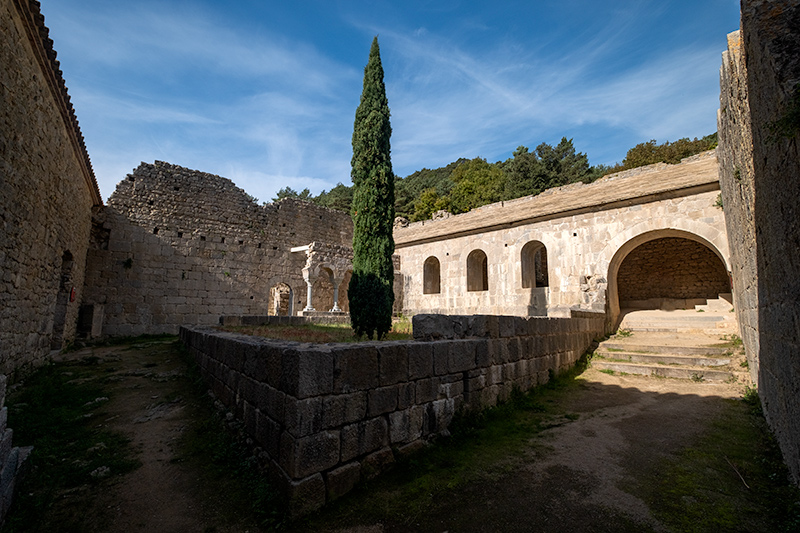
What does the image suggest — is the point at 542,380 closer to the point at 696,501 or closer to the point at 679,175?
the point at 696,501

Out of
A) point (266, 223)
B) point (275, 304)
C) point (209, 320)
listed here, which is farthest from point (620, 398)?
point (275, 304)

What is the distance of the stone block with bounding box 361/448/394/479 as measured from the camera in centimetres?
355

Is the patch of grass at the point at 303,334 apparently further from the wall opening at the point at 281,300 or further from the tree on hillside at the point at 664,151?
the tree on hillside at the point at 664,151

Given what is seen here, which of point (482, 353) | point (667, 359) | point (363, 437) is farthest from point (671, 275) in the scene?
point (363, 437)

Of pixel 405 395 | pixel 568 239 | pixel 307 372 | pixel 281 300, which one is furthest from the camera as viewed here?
pixel 281 300

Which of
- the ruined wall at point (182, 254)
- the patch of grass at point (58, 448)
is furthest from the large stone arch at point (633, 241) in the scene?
the ruined wall at point (182, 254)

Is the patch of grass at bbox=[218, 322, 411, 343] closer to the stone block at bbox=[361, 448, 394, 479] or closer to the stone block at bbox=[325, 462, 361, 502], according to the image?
the stone block at bbox=[361, 448, 394, 479]

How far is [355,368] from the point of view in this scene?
3.58m

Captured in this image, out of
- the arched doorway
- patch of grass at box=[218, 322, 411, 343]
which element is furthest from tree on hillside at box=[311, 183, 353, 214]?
patch of grass at box=[218, 322, 411, 343]

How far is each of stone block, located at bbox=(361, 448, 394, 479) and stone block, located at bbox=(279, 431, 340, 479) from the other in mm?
365

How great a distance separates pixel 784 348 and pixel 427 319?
11.8 ft

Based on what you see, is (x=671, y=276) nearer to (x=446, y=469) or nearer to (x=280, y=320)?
(x=280, y=320)

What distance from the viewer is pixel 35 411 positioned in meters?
5.30

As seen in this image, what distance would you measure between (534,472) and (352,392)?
6.43ft
